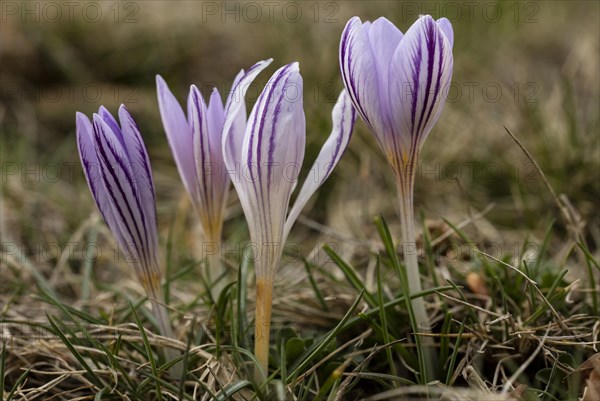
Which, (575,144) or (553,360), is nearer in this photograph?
(553,360)

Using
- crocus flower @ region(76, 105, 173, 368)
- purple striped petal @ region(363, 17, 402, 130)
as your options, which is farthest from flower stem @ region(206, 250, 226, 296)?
purple striped petal @ region(363, 17, 402, 130)

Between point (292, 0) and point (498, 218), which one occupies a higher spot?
point (292, 0)

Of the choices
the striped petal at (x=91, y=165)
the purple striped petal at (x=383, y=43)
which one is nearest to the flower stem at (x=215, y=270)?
the striped petal at (x=91, y=165)

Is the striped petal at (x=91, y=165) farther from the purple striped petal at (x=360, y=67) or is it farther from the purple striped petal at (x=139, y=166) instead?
the purple striped petal at (x=360, y=67)

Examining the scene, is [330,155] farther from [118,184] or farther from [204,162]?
[118,184]

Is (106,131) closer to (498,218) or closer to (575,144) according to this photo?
(498,218)

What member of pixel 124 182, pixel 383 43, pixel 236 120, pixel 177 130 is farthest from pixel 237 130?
pixel 383 43

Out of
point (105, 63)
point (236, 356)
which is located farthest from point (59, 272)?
point (105, 63)
